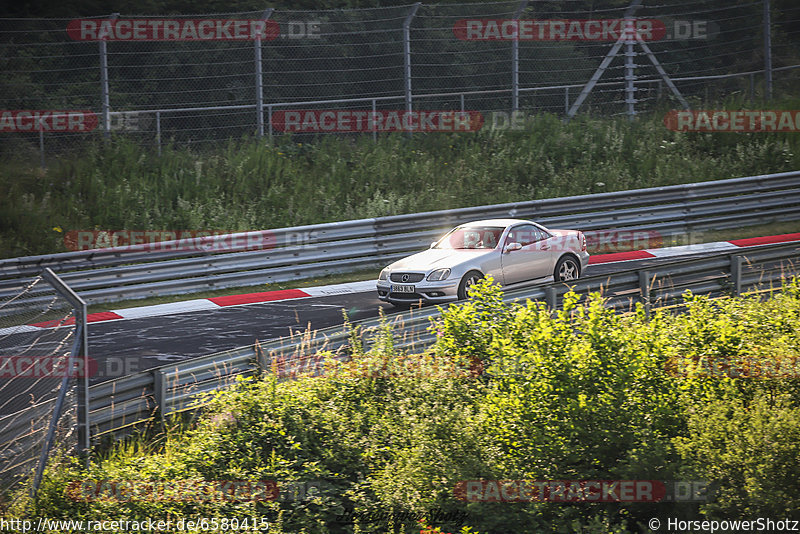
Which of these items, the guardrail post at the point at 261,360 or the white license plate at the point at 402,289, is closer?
the guardrail post at the point at 261,360

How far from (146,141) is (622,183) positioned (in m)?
10.9

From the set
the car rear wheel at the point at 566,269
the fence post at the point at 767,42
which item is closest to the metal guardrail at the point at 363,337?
the car rear wheel at the point at 566,269

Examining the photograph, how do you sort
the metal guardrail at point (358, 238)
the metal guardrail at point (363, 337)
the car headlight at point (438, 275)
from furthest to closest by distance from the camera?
1. the metal guardrail at point (358, 238)
2. the car headlight at point (438, 275)
3. the metal guardrail at point (363, 337)

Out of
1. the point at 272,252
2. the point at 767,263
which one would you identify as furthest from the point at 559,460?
the point at 272,252

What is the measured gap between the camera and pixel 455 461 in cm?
755

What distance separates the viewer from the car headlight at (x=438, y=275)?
1208 centimetres

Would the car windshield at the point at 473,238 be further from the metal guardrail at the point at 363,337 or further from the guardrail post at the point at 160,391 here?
the guardrail post at the point at 160,391

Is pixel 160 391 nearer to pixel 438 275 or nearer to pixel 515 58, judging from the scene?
pixel 438 275

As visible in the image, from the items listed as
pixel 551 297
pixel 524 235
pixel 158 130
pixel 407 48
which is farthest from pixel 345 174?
pixel 551 297

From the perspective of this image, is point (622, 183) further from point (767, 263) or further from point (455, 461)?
point (455, 461)

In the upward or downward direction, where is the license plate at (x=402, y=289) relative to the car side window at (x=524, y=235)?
downward

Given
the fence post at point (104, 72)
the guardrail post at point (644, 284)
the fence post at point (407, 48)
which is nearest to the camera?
the guardrail post at point (644, 284)

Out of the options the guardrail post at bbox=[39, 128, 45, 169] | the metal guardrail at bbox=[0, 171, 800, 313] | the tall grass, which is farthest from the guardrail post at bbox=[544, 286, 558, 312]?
the guardrail post at bbox=[39, 128, 45, 169]

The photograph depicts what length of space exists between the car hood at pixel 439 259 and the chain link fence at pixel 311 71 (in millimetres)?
6263
